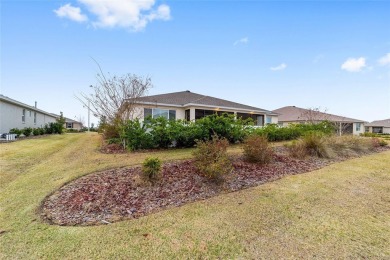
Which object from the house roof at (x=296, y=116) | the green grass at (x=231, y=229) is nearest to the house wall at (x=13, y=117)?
the green grass at (x=231, y=229)

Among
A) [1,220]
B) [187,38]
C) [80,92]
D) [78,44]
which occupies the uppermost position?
[187,38]

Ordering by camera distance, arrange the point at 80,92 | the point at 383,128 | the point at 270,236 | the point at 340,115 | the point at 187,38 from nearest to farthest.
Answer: the point at 270,236
the point at 80,92
the point at 187,38
the point at 340,115
the point at 383,128

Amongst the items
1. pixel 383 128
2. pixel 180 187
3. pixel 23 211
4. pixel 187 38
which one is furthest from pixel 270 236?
pixel 383 128

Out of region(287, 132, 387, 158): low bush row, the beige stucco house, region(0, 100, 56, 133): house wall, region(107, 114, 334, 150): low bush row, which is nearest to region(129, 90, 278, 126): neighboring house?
region(107, 114, 334, 150): low bush row

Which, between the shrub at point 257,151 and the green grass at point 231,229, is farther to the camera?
the shrub at point 257,151

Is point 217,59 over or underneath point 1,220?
over

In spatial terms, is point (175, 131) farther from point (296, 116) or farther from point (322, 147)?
point (296, 116)

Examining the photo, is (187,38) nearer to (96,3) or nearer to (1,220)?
(96,3)

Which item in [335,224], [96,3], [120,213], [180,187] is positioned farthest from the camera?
[96,3]

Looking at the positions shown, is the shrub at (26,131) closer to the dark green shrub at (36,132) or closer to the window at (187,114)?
the dark green shrub at (36,132)

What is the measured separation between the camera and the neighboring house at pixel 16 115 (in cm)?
1645

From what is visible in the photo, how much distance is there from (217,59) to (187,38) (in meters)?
3.27

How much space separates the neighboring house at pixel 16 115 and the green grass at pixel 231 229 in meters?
15.4

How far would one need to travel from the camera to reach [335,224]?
3510 mm
